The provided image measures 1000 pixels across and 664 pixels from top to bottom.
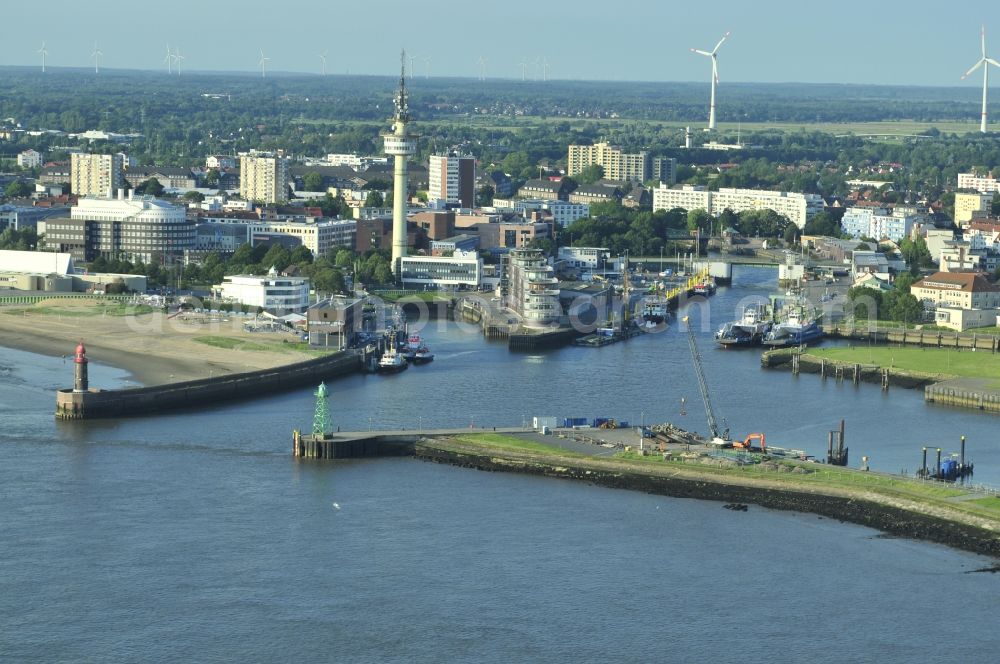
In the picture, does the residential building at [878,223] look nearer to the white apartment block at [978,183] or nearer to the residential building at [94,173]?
the white apartment block at [978,183]

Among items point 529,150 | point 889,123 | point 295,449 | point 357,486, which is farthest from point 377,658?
point 889,123

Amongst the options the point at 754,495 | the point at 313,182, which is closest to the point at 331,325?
the point at 754,495

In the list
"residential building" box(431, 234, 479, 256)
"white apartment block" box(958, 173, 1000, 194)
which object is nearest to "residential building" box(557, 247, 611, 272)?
"residential building" box(431, 234, 479, 256)

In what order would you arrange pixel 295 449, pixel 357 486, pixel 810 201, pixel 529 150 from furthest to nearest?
pixel 529 150, pixel 810 201, pixel 295 449, pixel 357 486

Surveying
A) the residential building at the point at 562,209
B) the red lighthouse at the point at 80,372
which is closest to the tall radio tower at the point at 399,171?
the residential building at the point at 562,209

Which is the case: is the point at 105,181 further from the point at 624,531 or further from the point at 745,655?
the point at 745,655

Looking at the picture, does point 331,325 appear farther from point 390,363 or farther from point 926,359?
point 926,359
